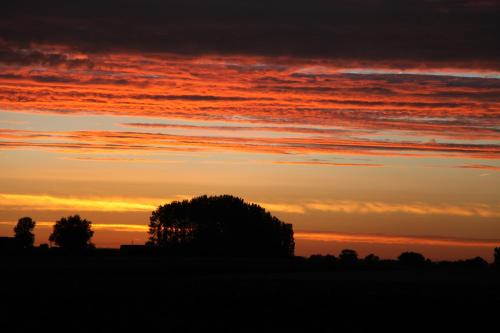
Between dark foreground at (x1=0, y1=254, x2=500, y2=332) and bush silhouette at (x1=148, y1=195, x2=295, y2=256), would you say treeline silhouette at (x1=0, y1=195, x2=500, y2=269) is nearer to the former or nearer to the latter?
bush silhouette at (x1=148, y1=195, x2=295, y2=256)

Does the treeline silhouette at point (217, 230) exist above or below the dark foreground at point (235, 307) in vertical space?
above

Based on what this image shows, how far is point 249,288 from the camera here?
47562 mm

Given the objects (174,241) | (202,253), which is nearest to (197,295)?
(202,253)

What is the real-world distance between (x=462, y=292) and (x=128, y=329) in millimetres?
26083

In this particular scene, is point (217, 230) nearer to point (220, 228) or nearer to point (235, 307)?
point (220, 228)

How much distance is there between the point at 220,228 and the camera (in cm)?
16238

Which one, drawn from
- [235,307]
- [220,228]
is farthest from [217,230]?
[235,307]

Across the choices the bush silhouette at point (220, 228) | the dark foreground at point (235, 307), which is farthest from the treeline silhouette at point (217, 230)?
the dark foreground at point (235, 307)

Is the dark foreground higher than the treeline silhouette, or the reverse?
the treeline silhouette

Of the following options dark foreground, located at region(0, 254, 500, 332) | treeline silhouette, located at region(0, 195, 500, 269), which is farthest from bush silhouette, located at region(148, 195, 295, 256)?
dark foreground, located at region(0, 254, 500, 332)

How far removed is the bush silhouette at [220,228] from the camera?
519ft

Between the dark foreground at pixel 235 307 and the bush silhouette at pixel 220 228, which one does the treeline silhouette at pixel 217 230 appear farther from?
the dark foreground at pixel 235 307

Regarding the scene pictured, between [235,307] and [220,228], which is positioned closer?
[235,307]

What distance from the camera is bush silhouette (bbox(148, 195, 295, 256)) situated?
6230 inches
